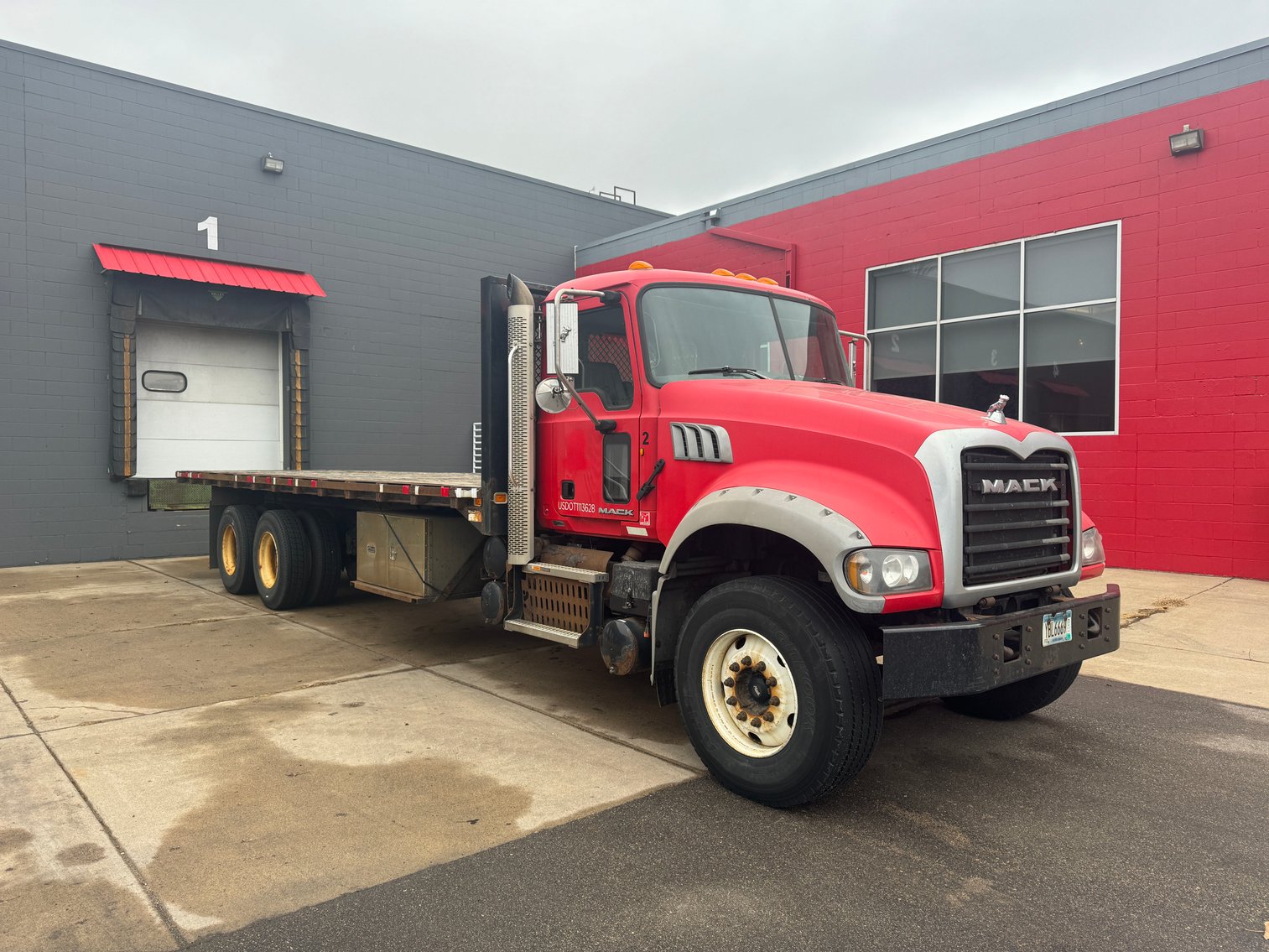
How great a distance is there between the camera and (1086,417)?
10859mm

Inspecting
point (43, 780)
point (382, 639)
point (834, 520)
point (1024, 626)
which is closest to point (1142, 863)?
point (1024, 626)

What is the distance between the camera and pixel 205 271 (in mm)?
13469

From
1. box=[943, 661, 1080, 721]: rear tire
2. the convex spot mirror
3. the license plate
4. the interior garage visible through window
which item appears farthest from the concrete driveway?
the interior garage visible through window

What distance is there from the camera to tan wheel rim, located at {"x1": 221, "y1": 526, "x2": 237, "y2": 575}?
975cm

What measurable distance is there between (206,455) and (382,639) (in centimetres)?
835

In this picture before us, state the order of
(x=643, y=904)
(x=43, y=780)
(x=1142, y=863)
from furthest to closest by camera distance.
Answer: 1. (x=43, y=780)
2. (x=1142, y=863)
3. (x=643, y=904)

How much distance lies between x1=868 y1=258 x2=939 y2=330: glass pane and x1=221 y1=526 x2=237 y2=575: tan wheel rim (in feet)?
29.0

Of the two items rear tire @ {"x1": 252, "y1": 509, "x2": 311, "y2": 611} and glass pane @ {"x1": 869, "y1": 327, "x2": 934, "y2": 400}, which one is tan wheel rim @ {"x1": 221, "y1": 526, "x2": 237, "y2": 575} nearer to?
rear tire @ {"x1": 252, "y1": 509, "x2": 311, "y2": 611}

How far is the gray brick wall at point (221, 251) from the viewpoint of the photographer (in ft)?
40.4

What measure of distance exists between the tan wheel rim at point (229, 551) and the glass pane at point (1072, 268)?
9.87 m

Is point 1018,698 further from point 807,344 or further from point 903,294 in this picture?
point 903,294

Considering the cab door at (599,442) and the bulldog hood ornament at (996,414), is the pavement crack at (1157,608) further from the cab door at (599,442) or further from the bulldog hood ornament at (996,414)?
the cab door at (599,442)

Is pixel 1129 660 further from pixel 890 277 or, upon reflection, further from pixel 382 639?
pixel 890 277

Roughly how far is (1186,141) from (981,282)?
268 centimetres
